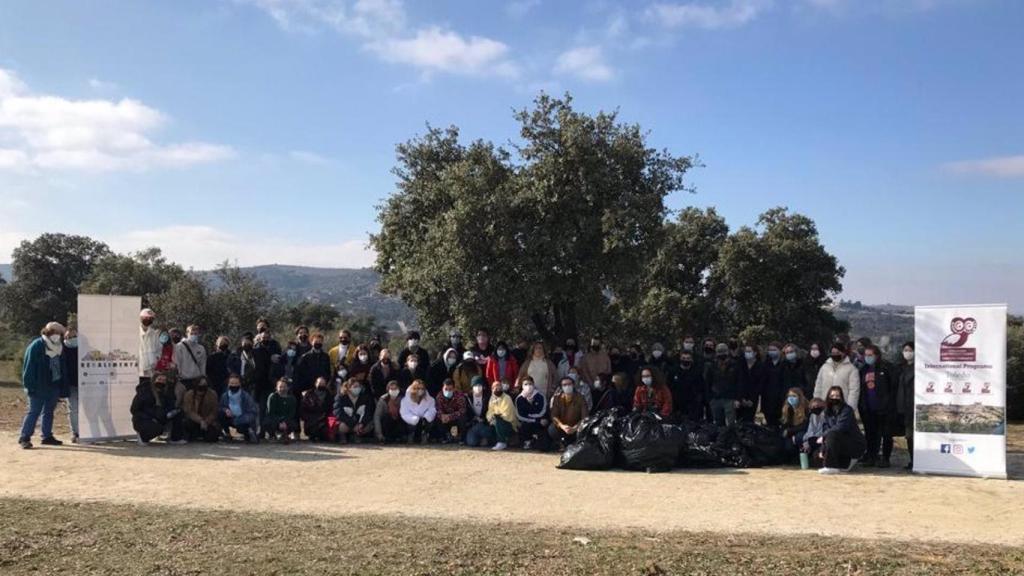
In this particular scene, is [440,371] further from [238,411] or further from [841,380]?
[841,380]

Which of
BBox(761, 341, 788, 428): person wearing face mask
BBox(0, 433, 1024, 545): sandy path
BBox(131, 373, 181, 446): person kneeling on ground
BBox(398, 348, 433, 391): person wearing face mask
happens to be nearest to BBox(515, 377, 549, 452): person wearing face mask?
BBox(0, 433, 1024, 545): sandy path

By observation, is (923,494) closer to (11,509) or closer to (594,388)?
(594,388)

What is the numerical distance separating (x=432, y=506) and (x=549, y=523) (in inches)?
57.8

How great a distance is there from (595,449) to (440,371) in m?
3.93

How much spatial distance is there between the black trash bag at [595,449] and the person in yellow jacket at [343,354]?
15.8 ft

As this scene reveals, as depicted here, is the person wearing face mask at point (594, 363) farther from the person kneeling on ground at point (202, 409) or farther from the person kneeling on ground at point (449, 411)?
the person kneeling on ground at point (202, 409)

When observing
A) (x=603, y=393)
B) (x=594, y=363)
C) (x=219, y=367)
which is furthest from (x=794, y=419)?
(x=219, y=367)

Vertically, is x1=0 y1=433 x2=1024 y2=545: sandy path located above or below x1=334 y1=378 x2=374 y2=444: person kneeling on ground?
below

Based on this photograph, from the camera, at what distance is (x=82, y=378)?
488 inches

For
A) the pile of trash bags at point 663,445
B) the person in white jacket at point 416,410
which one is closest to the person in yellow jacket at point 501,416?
the person in white jacket at point 416,410

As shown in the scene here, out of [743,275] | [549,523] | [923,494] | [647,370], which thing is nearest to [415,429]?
[647,370]

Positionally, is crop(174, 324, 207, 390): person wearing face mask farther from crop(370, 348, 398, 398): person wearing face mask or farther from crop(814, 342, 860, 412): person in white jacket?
crop(814, 342, 860, 412): person in white jacket

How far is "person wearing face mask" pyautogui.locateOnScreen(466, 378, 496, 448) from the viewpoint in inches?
502

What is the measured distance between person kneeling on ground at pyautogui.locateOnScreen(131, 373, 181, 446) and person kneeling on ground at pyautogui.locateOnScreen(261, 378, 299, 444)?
1.39 m
